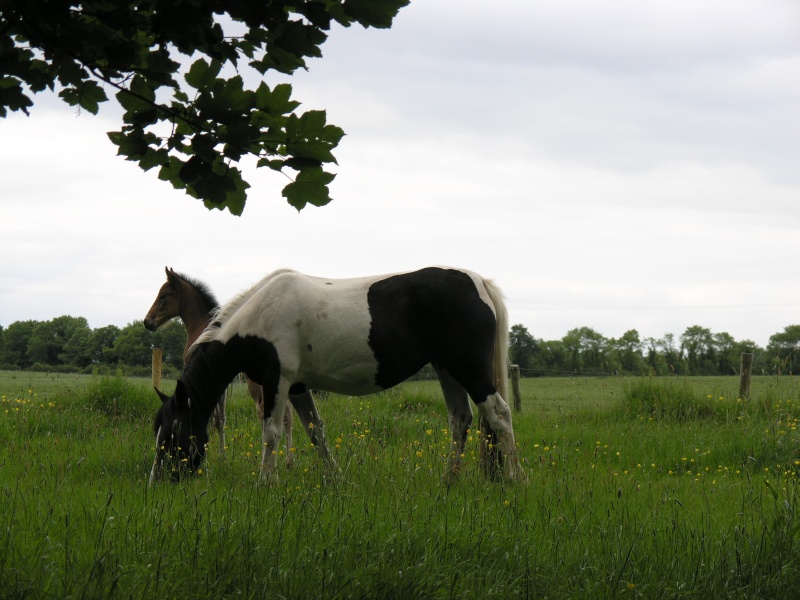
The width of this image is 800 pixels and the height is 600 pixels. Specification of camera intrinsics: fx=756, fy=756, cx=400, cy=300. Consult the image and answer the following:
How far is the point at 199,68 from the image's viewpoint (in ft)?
9.59

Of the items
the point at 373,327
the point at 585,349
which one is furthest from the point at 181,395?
the point at 585,349

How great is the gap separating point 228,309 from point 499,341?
2.84 meters

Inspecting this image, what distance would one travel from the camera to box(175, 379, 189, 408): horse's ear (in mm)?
7375

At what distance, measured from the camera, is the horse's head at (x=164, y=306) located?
34.7 ft

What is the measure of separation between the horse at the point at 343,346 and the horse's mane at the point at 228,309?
1.2 inches

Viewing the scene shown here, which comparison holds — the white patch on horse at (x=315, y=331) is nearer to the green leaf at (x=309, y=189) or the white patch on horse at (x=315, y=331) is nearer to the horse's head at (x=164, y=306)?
the horse's head at (x=164, y=306)

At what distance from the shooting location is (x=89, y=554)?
407 centimetres

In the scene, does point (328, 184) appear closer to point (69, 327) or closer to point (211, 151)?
point (211, 151)

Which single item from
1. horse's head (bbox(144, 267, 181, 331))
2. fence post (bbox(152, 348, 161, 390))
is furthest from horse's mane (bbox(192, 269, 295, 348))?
fence post (bbox(152, 348, 161, 390))

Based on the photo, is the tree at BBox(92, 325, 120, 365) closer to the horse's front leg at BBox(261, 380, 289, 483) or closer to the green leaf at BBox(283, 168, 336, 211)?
the horse's front leg at BBox(261, 380, 289, 483)

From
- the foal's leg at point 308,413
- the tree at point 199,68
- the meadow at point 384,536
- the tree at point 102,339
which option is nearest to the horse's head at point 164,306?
the meadow at point 384,536

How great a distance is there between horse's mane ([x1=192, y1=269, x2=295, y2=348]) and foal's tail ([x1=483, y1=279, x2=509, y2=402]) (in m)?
2.12

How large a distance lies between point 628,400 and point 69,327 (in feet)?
129

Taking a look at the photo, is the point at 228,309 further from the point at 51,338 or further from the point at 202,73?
the point at 51,338
